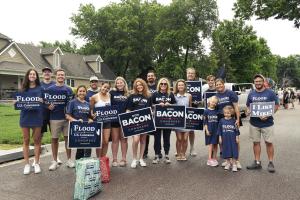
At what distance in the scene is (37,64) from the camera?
145ft

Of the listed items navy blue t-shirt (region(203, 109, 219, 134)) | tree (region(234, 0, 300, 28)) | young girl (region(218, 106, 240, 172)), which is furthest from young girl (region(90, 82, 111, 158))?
tree (region(234, 0, 300, 28))

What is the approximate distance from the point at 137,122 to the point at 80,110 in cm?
131

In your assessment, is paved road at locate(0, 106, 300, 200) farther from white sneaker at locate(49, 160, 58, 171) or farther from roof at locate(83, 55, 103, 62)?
roof at locate(83, 55, 103, 62)

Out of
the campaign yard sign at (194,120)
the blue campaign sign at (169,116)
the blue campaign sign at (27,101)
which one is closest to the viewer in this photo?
the blue campaign sign at (27,101)

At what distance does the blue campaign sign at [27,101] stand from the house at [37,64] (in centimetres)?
3194

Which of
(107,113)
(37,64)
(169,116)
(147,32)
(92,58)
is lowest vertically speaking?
(169,116)

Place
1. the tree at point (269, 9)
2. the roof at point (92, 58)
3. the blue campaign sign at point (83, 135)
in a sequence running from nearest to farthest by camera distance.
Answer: the blue campaign sign at point (83, 135) → the tree at point (269, 9) → the roof at point (92, 58)

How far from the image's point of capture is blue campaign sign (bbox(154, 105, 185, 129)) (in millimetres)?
9078

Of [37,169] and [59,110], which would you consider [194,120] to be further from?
[37,169]

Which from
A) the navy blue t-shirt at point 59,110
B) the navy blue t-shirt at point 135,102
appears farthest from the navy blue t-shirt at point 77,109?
the navy blue t-shirt at point 135,102

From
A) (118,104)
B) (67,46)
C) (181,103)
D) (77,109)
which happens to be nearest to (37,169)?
(77,109)

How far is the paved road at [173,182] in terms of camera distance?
6492mm

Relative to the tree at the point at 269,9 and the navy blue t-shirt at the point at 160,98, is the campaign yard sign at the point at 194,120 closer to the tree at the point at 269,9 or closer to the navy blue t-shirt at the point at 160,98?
the navy blue t-shirt at the point at 160,98

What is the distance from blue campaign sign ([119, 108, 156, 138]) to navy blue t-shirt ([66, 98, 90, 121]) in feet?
2.63
